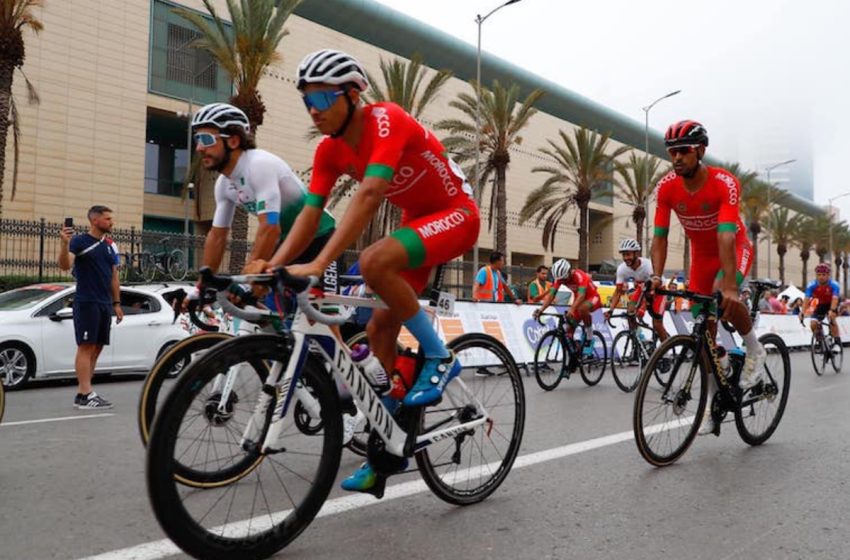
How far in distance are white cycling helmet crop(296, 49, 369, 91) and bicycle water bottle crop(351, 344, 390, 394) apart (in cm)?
117

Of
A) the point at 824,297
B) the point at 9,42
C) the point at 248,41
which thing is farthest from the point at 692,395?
the point at 248,41

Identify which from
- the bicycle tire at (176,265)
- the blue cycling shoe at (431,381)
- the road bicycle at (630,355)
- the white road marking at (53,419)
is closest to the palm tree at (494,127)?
the bicycle tire at (176,265)

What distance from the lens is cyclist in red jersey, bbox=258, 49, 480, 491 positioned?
3156mm

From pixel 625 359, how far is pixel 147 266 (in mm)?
17416

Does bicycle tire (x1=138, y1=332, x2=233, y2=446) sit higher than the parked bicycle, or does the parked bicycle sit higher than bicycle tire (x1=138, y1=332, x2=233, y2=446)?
the parked bicycle

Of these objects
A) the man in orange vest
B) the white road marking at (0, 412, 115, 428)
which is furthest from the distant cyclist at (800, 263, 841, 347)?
the white road marking at (0, 412, 115, 428)

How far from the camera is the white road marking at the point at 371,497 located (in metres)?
2.85

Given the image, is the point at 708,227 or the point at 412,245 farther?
the point at 708,227

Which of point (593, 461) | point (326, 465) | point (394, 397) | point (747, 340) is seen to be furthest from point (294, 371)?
point (747, 340)

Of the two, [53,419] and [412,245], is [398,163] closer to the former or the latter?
[412,245]

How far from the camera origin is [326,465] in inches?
116

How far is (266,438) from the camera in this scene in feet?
9.39

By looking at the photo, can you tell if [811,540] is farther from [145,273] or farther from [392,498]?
[145,273]

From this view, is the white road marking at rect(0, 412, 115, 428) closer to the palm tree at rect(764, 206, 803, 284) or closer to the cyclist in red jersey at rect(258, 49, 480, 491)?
the cyclist in red jersey at rect(258, 49, 480, 491)
